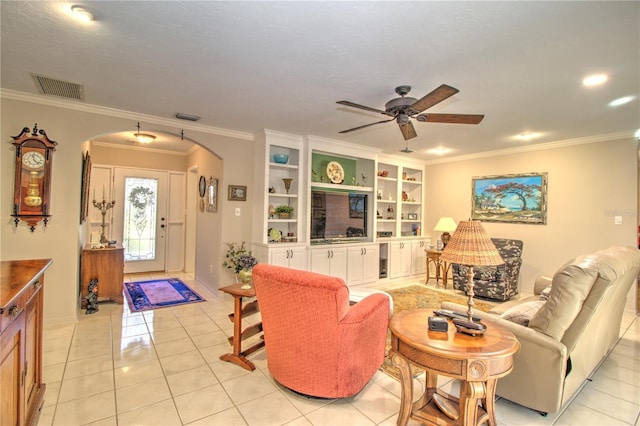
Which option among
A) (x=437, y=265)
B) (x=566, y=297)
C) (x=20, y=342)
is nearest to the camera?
(x=20, y=342)

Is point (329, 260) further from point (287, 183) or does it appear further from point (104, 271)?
point (104, 271)

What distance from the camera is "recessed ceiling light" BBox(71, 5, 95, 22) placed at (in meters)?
1.90

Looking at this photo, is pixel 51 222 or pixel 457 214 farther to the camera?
pixel 457 214

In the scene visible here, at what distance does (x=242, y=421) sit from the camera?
2.00 metres

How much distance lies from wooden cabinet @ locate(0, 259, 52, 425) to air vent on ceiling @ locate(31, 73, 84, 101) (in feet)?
6.44

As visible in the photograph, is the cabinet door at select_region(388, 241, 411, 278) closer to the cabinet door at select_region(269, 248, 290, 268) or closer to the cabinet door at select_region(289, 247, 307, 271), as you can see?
the cabinet door at select_region(289, 247, 307, 271)

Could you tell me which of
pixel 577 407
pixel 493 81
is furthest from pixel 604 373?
pixel 493 81

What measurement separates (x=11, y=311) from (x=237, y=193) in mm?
3527

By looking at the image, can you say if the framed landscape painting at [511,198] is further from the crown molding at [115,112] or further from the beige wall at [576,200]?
the crown molding at [115,112]

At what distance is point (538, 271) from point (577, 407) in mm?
3593

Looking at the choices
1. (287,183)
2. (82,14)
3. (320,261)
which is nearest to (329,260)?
(320,261)

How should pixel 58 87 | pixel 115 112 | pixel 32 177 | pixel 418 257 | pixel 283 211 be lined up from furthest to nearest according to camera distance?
pixel 418 257, pixel 283 211, pixel 115 112, pixel 32 177, pixel 58 87

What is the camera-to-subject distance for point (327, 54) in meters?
2.40

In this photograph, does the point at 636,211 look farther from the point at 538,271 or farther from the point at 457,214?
the point at 457,214
